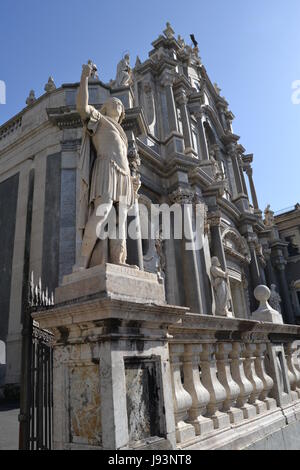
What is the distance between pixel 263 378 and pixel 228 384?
37.6 inches

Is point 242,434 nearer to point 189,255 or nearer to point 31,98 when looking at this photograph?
point 189,255

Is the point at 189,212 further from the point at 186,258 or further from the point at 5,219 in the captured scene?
the point at 5,219

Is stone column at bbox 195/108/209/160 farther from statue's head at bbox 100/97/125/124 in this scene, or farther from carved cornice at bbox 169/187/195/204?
statue's head at bbox 100/97/125/124

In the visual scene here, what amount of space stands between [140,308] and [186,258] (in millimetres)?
10292

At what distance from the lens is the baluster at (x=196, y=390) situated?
3.20 meters

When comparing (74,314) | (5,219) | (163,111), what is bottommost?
(74,314)

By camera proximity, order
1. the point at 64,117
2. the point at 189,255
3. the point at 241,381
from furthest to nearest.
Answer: the point at 189,255
the point at 64,117
the point at 241,381

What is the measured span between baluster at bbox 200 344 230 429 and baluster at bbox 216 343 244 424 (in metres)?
0.09

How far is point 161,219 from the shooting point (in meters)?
13.7

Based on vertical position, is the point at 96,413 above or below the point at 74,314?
below

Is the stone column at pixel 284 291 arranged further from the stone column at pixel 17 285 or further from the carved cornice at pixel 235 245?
the stone column at pixel 17 285

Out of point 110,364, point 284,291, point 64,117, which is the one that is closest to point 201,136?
point 64,117

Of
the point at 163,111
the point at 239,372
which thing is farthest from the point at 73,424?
the point at 163,111

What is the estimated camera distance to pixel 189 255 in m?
13.0
